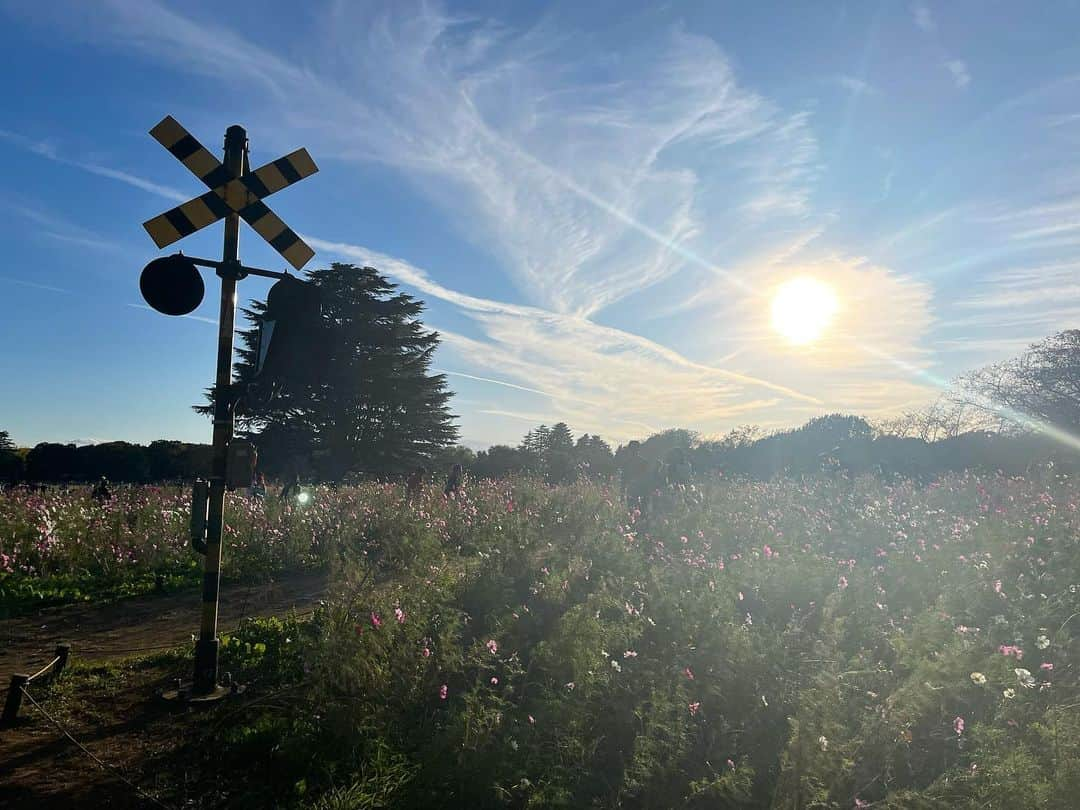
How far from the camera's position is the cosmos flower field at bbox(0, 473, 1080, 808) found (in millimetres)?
A: 3031

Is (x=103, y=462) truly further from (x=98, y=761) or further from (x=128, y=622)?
(x=98, y=761)

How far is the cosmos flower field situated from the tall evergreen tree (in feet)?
73.0

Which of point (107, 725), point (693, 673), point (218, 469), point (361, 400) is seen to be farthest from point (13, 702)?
point (361, 400)

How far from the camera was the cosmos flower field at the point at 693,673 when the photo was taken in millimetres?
3031

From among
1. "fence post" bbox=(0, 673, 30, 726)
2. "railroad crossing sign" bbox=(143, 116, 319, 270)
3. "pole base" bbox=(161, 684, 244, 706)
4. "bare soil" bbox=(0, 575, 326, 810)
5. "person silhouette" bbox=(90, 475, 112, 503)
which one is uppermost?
"railroad crossing sign" bbox=(143, 116, 319, 270)

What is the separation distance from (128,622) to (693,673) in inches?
223

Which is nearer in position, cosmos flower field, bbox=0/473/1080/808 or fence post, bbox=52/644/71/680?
cosmos flower field, bbox=0/473/1080/808

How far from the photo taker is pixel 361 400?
90.8 ft

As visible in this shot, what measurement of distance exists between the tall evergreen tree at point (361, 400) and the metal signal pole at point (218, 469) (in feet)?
74.7

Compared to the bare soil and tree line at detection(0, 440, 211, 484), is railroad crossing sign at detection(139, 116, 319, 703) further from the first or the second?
tree line at detection(0, 440, 211, 484)

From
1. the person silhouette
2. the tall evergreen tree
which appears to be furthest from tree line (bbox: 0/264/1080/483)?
the person silhouette

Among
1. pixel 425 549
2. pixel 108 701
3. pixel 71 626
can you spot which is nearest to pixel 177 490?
pixel 71 626

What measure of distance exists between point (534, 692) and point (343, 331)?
2594 cm

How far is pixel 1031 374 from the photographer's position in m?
24.9
